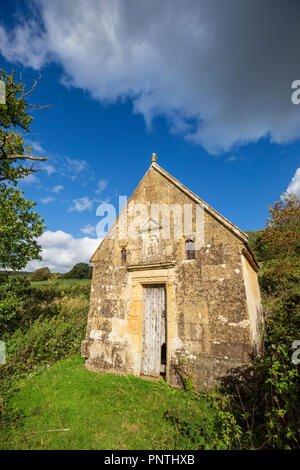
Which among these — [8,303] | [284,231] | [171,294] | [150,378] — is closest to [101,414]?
[150,378]

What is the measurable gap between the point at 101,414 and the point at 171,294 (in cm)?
340

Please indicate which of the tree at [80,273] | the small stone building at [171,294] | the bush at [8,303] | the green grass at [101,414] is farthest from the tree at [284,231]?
the tree at [80,273]

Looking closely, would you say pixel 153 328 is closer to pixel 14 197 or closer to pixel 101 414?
pixel 101 414

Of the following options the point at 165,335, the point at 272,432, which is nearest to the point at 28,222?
the point at 165,335

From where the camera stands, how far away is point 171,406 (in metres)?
4.84

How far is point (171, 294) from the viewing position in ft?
21.2

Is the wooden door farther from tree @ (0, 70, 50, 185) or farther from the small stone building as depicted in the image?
tree @ (0, 70, 50, 185)

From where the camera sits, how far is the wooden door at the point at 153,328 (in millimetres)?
6574

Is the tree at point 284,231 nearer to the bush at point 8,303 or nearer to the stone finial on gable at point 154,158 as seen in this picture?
the stone finial on gable at point 154,158

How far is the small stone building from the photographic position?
5.41m

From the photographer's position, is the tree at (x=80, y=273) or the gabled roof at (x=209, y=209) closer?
the gabled roof at (x=209, y=209)

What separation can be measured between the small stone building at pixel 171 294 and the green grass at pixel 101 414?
2.13 ft

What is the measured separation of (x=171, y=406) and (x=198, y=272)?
336cm

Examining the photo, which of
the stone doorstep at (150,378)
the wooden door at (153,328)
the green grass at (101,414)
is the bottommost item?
the green grass at (101,414)
